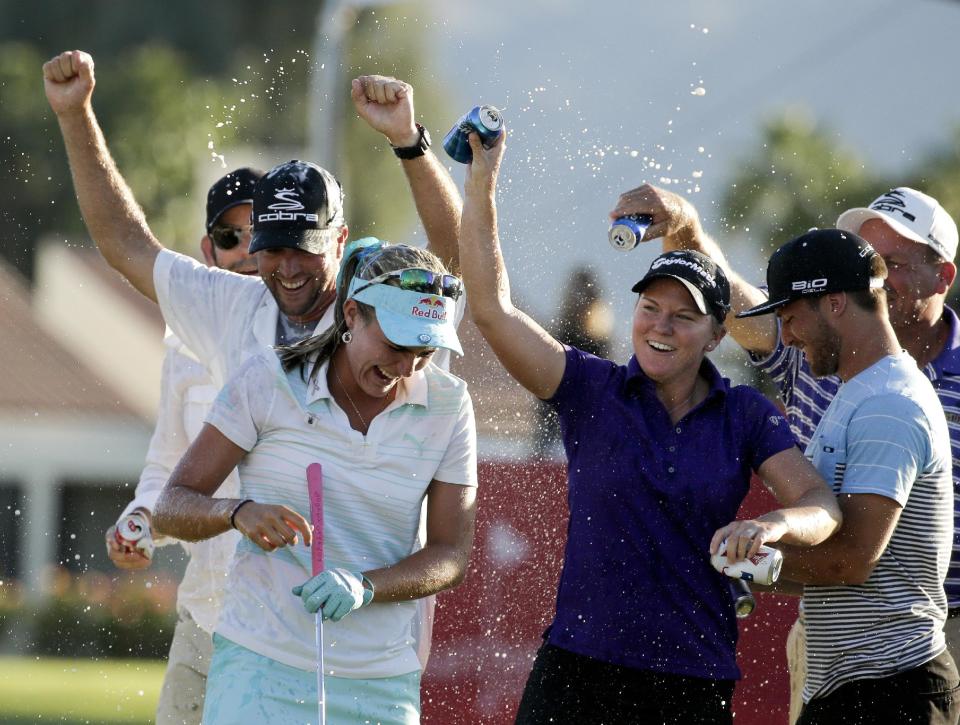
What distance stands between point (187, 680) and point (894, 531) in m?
2.31

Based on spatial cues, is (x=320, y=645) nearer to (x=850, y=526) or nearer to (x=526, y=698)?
(x=526, y=698)

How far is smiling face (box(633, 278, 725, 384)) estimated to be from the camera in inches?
174

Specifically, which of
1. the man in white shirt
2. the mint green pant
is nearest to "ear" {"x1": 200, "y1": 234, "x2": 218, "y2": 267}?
the man in white shirt

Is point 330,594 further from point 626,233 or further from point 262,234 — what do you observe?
point 626,233

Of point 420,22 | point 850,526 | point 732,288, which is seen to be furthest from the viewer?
point 420,22

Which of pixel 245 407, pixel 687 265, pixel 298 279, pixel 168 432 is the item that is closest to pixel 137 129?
pixel 168 432

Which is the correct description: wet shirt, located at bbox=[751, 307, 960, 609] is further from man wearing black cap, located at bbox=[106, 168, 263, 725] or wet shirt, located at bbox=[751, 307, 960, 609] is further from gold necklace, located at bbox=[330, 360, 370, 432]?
man wearing black cap, located at bbox=[106, 168, 263, 725]

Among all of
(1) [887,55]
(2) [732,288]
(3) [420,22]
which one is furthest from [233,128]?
(2) [732,288]

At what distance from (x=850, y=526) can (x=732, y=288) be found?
1296 millimetres

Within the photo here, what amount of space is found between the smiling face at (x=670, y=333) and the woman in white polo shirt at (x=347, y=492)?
59 cm

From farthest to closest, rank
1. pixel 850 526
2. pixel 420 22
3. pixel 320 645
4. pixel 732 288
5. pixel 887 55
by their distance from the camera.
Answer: pixel 420 22
pixel 887 55
pixel 732 288
pixel 850 526
pixel 320 645

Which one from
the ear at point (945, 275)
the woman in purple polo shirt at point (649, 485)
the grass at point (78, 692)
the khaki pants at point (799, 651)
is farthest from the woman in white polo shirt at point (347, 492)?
the grass at point (78, 692)

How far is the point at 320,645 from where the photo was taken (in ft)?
12.4

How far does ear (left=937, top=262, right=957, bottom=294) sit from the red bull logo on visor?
2072mm
